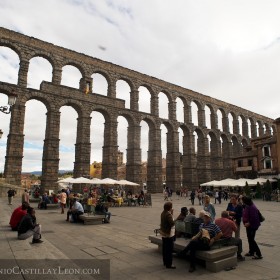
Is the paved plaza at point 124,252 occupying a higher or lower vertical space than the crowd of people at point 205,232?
lower

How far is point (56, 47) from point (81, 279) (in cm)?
3216

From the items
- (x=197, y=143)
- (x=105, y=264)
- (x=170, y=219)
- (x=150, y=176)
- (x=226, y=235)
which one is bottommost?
(x=105, y=264)

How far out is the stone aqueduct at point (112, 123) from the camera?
28172 mm

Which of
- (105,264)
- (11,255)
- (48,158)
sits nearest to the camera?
(11,255)

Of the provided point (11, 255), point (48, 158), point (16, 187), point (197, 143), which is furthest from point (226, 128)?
point (11, 255)

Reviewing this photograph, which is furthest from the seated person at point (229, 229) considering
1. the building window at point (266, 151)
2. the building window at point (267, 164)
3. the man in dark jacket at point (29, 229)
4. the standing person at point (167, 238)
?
the building window at point (266, 151)

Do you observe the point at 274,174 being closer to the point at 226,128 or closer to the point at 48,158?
the point at 226,128

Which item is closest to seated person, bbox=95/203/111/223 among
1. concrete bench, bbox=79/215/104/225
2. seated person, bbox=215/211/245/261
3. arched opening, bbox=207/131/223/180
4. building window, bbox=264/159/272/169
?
concrete bench, bbox=79/215/104/225

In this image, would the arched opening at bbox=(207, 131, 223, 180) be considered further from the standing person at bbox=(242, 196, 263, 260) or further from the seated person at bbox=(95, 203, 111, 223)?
the standing person at bbox=(242, 196, 263, 260)

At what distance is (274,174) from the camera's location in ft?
120

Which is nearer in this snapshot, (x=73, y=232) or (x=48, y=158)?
(x=73, y=232)

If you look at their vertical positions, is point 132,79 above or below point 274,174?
above

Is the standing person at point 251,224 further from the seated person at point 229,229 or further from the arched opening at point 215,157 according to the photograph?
the arched opening at point 215,157

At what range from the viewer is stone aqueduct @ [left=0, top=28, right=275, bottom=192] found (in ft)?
92.4
